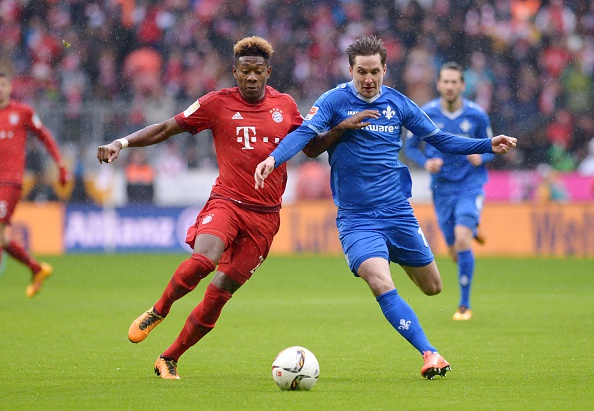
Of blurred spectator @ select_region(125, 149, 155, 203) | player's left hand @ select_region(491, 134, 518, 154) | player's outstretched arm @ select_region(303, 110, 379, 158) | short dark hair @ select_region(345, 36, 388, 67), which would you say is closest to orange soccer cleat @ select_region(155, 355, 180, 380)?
player's outstretched arm @ select_region(303, 110, 379, 158)

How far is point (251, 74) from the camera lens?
743 cm

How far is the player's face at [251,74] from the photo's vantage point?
7.40 m

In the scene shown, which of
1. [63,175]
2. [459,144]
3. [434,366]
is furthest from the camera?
[63,175]

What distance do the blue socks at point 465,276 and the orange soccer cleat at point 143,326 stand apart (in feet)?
16.0

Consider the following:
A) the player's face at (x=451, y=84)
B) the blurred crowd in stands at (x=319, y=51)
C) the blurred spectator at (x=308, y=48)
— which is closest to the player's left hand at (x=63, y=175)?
the player's face at (x=451, y=84)

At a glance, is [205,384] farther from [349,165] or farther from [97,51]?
[97,51]

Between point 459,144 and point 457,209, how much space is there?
3987 millimetres

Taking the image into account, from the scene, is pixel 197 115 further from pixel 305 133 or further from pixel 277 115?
pixel 305 133

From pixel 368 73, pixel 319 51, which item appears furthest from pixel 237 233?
pixel 319 51

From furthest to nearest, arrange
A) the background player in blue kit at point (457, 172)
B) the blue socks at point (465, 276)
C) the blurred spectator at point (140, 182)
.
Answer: the blurred spectator at point (140, 182), the background player in blue kit at point (457, 172), the blue socks at point (465, 276)

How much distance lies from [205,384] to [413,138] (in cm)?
543

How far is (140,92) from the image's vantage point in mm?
23875

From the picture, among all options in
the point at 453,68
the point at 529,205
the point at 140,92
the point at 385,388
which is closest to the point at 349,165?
the point at 385,388

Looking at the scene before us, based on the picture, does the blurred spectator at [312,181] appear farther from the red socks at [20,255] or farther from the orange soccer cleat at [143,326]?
the orange soccer cleat at [143,326]
